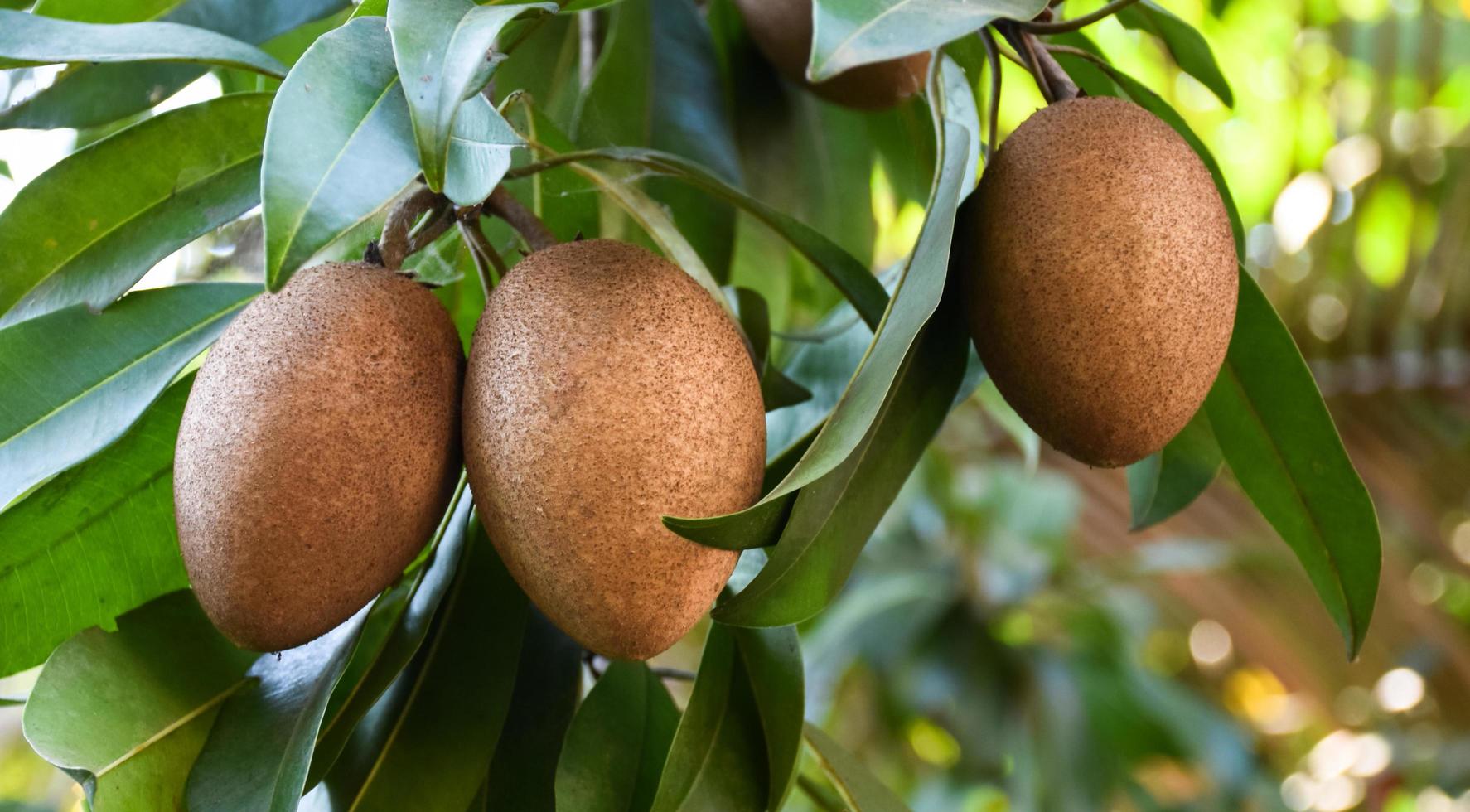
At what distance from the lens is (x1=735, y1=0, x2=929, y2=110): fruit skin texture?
2.70 feet

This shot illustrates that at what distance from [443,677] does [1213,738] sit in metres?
1.63

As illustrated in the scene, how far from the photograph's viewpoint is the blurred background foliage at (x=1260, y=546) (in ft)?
5.78

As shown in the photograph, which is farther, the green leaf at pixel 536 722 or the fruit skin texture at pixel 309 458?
the green leaf at pixel 536 722

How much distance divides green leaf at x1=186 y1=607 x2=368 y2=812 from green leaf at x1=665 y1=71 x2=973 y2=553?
197 mm

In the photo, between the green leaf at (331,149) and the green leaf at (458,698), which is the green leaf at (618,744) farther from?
the green leaf at (331,149)

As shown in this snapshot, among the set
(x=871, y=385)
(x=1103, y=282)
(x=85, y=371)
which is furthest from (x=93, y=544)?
(x=1103, y=282)

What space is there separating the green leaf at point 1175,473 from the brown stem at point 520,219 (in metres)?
0.40

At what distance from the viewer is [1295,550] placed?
2.14 feet

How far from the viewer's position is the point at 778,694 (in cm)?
59

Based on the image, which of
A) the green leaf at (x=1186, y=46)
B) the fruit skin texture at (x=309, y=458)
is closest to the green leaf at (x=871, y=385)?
the fruit skin texture at (x=309, y=458)

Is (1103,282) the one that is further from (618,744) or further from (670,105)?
(670,105)

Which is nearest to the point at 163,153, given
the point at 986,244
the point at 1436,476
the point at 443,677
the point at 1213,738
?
the point at 443,677

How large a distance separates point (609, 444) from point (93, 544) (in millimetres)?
302

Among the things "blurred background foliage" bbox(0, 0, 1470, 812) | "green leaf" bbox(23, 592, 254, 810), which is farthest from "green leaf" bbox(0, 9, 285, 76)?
"blurred background foliage" bbox(0, 0, 1470, 812)
